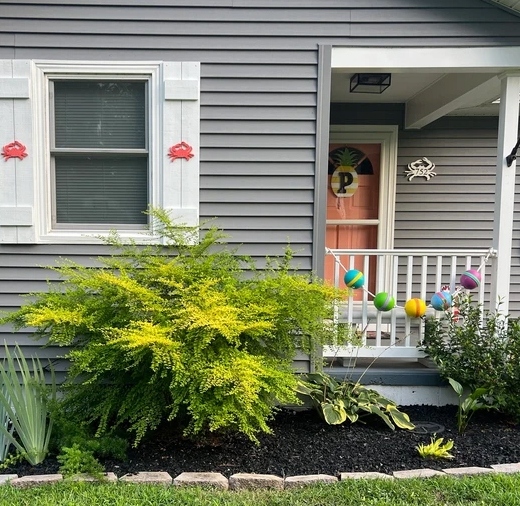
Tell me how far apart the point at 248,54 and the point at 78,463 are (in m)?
2.99

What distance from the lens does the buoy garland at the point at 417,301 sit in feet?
12.0

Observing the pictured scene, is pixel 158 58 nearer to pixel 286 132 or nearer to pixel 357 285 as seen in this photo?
pixel 286 132

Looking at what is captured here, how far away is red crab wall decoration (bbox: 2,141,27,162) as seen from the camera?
11.6 feet

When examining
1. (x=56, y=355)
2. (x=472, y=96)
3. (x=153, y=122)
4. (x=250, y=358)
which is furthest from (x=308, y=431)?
(x=472, y=96)

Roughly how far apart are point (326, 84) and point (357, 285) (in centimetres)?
155

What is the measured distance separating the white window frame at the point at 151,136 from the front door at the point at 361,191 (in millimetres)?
2108

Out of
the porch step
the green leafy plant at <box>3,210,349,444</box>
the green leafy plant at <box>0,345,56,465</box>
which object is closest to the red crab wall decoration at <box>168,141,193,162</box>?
the green leafy plant at <box>3,210,349,444</box>

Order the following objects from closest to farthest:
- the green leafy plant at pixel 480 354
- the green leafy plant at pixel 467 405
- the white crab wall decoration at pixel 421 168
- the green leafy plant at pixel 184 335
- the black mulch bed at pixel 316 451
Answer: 1. the green leafy plant at pixel 184 335
2. the black mulch bed at pixel 316 451
3. the green leafy plant at pixel 467 405
4. the green leafy plant at pixel 480 354
5. the white crab wall decoration at pixel 421 168

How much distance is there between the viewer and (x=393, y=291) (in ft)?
12.6

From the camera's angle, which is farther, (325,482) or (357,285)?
(357,285)

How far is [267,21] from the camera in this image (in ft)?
11.7

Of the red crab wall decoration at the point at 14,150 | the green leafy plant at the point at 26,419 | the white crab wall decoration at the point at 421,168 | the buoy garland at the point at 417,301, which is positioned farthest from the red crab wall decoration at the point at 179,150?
the white crab wall decoration at the point at 421,168

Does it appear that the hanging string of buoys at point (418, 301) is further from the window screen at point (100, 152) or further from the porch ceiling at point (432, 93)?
the window screen at point (100, 152)

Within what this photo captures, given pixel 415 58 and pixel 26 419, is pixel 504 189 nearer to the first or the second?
pixel 415 58
